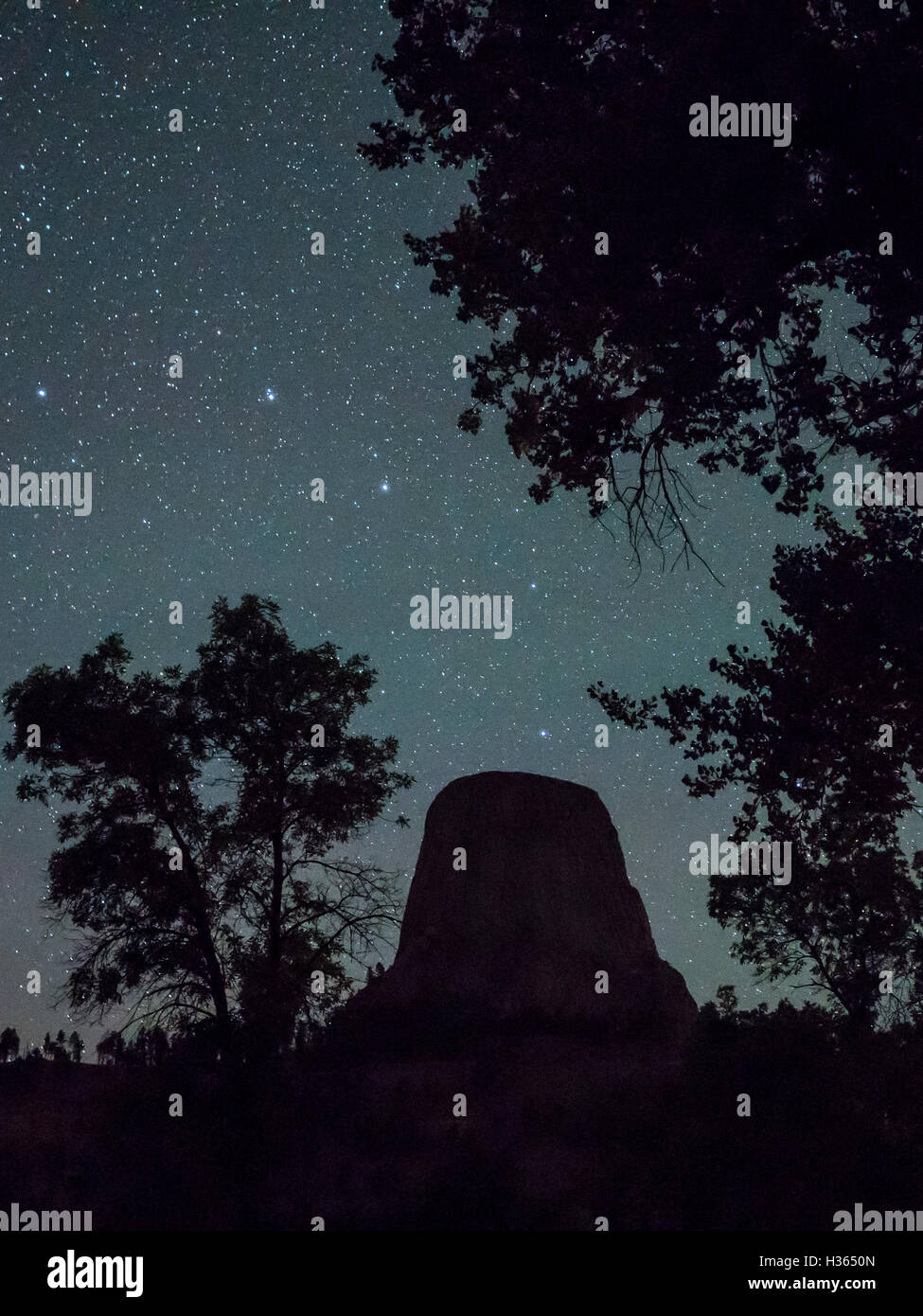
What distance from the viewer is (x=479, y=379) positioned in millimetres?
12641

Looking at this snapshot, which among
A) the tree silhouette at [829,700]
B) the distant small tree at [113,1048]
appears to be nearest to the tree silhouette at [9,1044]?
the distant small tree at [113,1048]

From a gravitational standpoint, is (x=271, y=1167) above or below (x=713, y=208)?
below

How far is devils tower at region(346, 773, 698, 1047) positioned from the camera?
23812 millimetres

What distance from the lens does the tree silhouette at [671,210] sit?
9.58m

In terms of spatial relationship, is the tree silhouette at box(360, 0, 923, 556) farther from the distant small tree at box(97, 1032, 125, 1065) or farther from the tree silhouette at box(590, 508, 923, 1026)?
the distant small tree at box(97, 1032, 125, 1065)

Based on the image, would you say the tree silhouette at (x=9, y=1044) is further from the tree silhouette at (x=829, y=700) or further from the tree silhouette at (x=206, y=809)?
the tree silhouette at (x=829, y=700)

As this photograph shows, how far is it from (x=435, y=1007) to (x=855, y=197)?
19092mm

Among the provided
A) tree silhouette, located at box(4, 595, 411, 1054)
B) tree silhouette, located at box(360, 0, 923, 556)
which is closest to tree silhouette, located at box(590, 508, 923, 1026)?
tree silhouette, located at box(360, 0, 923, 556)

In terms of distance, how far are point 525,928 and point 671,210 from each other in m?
18.9

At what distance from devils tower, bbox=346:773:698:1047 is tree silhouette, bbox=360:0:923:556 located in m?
15.1

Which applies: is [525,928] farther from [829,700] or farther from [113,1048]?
[829,700]

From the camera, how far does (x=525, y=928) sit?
83.1 feet
